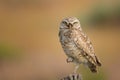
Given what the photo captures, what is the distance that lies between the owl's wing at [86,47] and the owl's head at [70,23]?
15 cm

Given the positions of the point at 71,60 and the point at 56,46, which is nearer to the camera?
the point at 71,60

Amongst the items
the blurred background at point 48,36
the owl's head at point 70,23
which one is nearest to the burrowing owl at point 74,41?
the owl's head at point 70,23

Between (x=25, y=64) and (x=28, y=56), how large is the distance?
830 millimetres

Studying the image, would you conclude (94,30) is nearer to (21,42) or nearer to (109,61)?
(21,42)

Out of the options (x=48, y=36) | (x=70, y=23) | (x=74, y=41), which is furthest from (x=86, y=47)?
(x=48, y=36)

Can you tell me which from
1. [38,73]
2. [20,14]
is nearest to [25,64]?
[38,73]

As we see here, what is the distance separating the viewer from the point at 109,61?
22.1m

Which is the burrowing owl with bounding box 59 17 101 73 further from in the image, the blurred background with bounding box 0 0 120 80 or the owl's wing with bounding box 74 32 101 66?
the blurred background with bounding box 0 0 120 80

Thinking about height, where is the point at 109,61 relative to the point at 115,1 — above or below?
below

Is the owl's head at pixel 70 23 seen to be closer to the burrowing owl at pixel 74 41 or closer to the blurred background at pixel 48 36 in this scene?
the burrowing owl at pixel 74 41

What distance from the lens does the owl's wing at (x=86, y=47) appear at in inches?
529

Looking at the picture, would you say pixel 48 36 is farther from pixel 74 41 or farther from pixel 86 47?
pixel 86 47

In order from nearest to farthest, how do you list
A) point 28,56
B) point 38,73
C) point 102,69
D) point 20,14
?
1. point 102,69
2. point 38,73
3. point 28,56
4. point 20,14

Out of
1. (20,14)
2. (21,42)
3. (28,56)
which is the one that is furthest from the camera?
(20,14)
